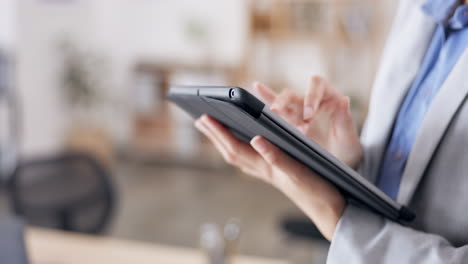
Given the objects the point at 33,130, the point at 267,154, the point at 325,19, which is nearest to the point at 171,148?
the point at 33,130

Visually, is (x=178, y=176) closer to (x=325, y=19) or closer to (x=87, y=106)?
(x=87, y=106)

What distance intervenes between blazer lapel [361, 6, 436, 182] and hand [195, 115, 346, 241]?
13 centimetres

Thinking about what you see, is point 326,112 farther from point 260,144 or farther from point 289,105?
point 260,144

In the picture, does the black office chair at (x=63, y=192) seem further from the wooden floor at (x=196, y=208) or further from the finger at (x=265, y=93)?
the wooden floor at (x=196, y=208)

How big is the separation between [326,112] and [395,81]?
5.0 inches

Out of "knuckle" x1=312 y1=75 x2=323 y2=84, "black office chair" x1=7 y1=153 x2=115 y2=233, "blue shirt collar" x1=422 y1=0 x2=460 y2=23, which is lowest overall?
"black office chair" x1=7 y1=153 x2=115 y2=233

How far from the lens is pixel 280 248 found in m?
2.99

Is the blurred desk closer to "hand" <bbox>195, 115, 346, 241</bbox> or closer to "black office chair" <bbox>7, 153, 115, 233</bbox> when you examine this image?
"black office chair" <bbox>7, 153, 115, 233</bbox>

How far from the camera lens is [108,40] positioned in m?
5.41

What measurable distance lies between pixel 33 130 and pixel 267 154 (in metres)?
4.55

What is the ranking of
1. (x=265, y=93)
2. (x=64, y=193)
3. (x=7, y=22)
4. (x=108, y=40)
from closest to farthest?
(x=265, y=93)
(x=64, y=193)
(x=7, y=22)
(x=108, y=40)

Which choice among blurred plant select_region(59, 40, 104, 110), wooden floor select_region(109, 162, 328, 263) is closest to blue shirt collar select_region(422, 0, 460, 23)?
wooden floor select_region(109, 162, 328, 263)

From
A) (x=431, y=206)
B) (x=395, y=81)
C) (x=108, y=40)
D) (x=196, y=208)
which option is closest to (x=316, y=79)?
(x=395, y=81)

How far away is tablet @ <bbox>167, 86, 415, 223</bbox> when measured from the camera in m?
0.47
